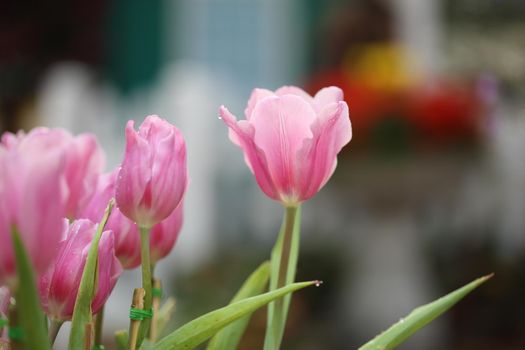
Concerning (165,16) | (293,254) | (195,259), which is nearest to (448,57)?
(165,16)

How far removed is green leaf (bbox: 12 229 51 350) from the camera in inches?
16.0

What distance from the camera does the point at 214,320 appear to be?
0.53 meters

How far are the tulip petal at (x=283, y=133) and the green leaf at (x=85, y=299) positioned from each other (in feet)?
0.33

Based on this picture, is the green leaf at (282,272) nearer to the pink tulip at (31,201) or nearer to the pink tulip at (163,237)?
the pink tulip at (163,237)

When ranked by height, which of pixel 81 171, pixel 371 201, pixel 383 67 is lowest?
pixel 371 201

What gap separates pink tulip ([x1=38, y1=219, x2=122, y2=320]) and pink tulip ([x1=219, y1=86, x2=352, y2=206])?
89mm

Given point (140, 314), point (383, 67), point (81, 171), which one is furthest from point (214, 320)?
→ point (383, 67)

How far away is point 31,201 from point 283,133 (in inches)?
6.8

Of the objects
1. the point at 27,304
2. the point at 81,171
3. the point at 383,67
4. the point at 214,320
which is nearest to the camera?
the point at 27,304

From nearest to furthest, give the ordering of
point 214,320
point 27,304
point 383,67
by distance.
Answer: point 27,304 < point 214,320 < point 383,67

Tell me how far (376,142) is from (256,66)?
9.29ft

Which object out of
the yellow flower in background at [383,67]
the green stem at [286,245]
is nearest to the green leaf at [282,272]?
the green stem at [286,245]

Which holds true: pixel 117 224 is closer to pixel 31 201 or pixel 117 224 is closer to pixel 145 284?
pixel 145 284

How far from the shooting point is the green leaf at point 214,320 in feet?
1.70
